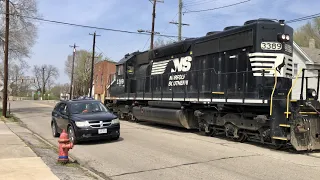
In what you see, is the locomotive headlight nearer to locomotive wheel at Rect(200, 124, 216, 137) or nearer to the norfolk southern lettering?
locomotive wheel at Rect(200, 124, 216, 137)

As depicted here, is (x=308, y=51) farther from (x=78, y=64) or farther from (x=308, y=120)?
(x=78, y=64)

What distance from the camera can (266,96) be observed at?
1050 cm

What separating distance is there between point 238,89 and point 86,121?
5333 millimetres

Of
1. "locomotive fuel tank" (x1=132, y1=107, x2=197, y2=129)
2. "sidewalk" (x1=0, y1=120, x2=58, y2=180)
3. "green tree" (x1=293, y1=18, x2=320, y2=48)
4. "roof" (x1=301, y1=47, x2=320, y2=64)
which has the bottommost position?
"sidewalk" (x1=0, y1=120, x2=58, y2=180)

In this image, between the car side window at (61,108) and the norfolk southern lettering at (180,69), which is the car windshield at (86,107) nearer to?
the car side window at (61,108)

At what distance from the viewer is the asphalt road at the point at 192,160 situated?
23.2ft

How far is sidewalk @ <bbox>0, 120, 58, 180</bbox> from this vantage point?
6512mm

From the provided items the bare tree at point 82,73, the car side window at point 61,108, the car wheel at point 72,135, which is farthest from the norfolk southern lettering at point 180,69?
the bare tree at point 82,73

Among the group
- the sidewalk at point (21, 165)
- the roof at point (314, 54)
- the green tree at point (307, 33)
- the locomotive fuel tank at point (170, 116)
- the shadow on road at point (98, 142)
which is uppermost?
the green tree at point (307, 33)

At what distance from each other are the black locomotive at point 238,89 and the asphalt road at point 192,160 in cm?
79

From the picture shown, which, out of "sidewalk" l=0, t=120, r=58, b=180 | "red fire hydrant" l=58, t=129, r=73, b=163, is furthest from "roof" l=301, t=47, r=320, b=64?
"sidewalk" l=0, t=120, r=58, b=180

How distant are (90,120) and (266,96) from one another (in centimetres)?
585

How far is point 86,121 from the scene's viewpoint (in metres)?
11.2

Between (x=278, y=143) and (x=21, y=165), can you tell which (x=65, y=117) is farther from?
(x=278, y=143)
